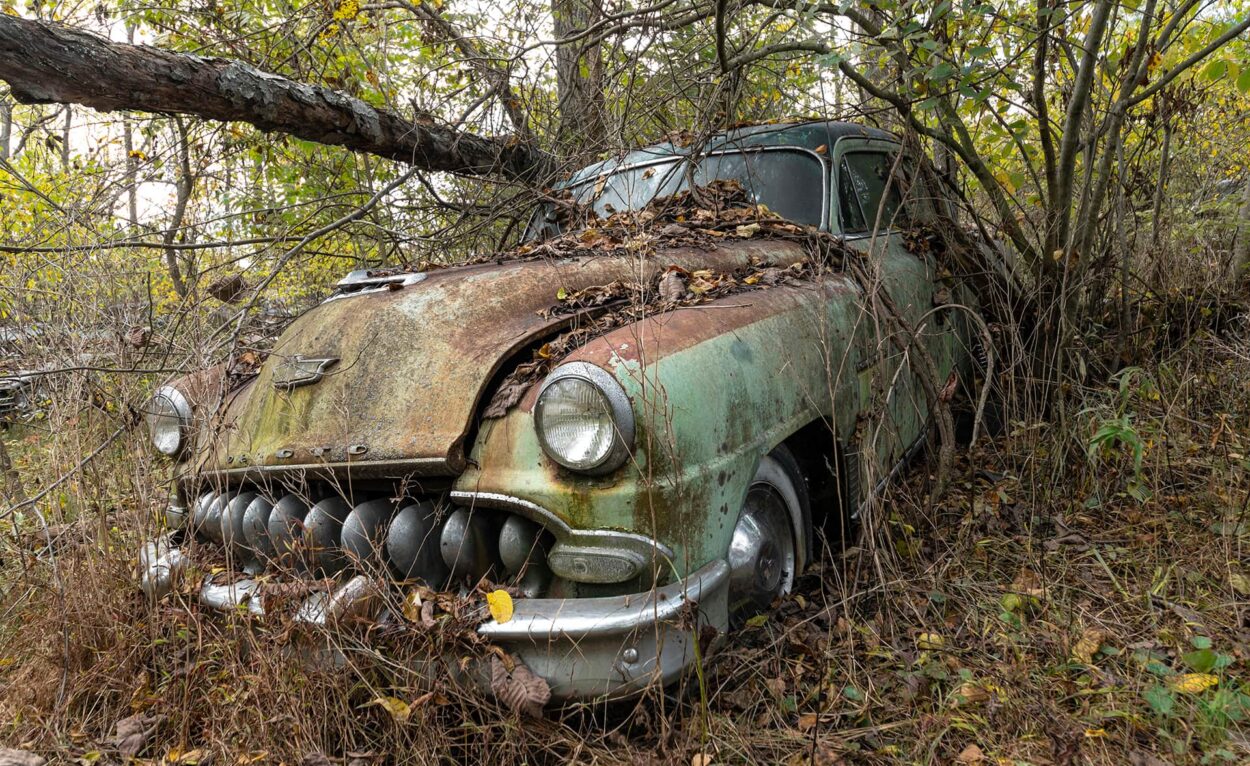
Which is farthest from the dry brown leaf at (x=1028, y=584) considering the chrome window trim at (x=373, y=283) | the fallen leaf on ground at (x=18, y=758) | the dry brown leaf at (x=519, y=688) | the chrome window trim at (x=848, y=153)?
the fallen leaf on ground at (x=18, y=758)

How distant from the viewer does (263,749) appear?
2.04 meters

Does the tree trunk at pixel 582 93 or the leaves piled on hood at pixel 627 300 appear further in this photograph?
the tree trunk at pixel 582 93

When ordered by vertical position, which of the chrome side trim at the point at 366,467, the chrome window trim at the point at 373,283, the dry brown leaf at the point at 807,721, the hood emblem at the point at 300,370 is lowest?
the dry brown leaf at the point at 807,721

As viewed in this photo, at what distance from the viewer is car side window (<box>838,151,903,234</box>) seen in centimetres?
353

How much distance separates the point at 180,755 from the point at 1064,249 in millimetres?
4160

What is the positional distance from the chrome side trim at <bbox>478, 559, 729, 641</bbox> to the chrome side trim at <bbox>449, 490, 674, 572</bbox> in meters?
0.08

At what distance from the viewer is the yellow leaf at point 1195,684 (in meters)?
1.96

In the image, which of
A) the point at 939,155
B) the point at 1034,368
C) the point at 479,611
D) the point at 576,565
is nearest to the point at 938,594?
the point at 576,565

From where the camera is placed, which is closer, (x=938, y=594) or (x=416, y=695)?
(x=416, y=695)

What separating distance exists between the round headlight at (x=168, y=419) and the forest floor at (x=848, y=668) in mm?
128

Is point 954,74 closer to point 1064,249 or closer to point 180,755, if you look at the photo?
point 1064,249

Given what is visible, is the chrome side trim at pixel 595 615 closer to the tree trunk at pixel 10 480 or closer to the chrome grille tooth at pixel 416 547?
the chrome grille tooth at pixel 416 547

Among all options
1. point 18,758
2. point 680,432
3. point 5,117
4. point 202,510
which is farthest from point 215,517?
point 5,117

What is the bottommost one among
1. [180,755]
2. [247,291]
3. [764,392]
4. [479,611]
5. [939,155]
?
[180,755]
